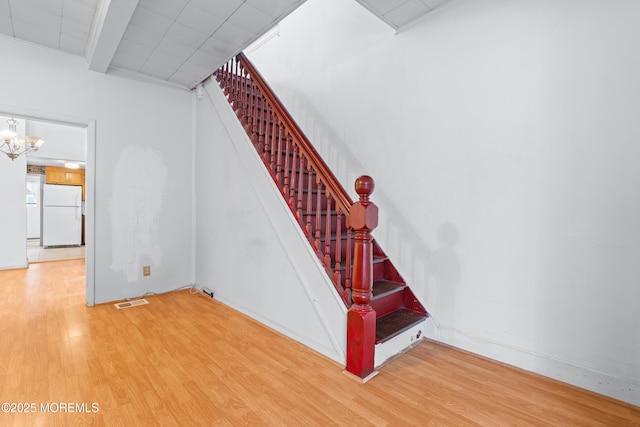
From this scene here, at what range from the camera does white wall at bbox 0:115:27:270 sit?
4.81m

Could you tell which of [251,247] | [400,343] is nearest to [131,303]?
[251,247]

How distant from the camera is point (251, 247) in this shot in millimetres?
2732

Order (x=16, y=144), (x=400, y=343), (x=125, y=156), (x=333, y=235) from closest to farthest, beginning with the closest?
(x=400, y=343) → (x=333, y=235) → (x=125, y=156) → (x=16, y=144)

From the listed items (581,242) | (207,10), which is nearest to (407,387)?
(581,242)

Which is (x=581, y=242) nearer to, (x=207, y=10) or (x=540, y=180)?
(x=540, y=180)

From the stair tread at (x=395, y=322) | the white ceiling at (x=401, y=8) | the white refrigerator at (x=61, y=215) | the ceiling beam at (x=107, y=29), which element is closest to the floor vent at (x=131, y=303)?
the ceiling beam at (x=107, y=29)

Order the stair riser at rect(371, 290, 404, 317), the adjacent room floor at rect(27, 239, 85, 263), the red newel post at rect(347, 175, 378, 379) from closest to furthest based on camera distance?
the red newel post at rect(347, 175, 378, 379) → the stair riser at rect(371, 290, 404, 317) → the adjacent room floor at rect(27, 239, 85, 263)

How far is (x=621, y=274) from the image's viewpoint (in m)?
1.57

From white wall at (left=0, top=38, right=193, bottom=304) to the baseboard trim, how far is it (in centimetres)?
304

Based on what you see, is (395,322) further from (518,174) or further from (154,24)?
(154,24)

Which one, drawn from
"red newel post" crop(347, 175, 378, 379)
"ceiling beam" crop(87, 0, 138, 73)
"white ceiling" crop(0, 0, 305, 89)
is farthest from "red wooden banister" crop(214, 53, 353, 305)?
"ceiling beam" crop(87, 0, 138, 73)

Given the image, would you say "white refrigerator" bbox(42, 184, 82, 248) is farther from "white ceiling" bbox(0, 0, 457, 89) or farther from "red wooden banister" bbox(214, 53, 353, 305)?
"red wooden banister" bbox(214, 53, 353, 305)

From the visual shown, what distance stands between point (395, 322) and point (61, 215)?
896 centimetres

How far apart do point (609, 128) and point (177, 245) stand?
3957 mm
